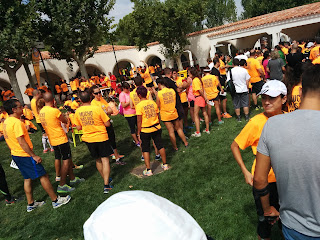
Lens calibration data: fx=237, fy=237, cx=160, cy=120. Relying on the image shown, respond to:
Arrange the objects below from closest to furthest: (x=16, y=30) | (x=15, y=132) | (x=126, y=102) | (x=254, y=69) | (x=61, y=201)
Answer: (x=15, y=132) → (x=61, y=201) → (x=126, y=102) → (x=254, y=69) → (x=16, y=30)

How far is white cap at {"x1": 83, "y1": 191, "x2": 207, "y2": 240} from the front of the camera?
95cm

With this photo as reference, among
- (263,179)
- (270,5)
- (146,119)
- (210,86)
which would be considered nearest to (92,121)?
(146,119)

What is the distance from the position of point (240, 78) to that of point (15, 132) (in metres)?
5.83

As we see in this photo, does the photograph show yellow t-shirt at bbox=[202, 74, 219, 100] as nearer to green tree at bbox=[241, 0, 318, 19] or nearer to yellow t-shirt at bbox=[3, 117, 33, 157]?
yellow t-shirt at bbox=[3, 117, 33, 157]

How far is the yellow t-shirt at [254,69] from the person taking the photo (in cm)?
756

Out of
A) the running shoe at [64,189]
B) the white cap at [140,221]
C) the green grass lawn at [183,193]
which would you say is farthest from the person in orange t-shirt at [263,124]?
the running shoe at [64,189]

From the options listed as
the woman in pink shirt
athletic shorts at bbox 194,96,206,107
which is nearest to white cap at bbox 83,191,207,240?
the woman in pink shirt

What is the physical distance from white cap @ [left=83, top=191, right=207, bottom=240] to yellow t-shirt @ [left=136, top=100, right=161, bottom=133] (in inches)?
154

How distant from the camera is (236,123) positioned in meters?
7.29

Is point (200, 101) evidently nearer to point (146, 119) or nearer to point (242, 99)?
point (242, 99)

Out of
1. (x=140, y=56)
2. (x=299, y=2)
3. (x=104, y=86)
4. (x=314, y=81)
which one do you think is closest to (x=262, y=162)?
(x=314, y=81)

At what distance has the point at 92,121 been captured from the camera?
4574 millimetres

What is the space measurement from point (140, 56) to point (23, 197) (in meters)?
26.8

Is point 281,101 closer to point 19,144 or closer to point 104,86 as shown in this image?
point 19,144
